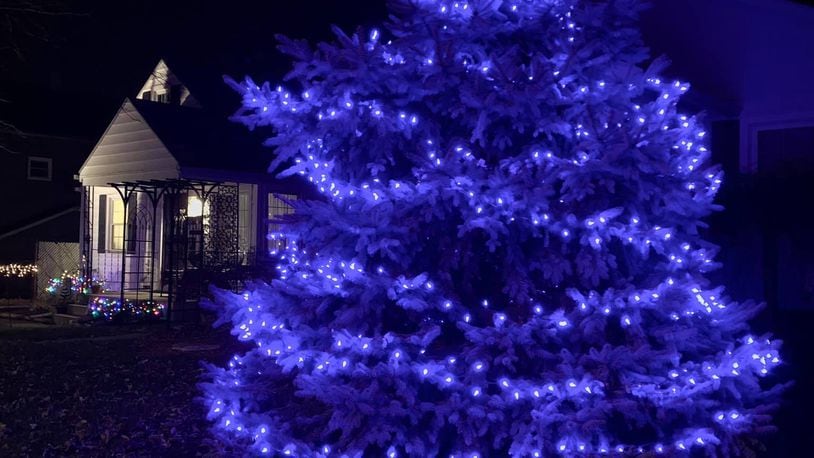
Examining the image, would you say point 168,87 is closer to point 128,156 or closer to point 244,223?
point 128,156

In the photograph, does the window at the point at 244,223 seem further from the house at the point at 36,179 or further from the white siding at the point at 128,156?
the house at the point at 36,179

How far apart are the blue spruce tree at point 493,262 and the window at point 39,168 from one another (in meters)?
24.8

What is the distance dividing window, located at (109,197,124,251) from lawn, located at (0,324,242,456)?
4659mm

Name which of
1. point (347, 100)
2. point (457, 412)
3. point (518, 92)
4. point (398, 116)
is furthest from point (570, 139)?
point (457, 412)

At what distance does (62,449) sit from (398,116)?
410 cm

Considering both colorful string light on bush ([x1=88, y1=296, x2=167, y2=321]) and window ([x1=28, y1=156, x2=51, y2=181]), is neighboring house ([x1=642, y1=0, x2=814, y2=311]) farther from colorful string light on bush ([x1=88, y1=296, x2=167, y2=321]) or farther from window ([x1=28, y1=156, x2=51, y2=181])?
window ([x1=28, y1=156, x2=51, y2=181])

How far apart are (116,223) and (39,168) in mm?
10332

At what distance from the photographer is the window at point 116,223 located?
19250 mm

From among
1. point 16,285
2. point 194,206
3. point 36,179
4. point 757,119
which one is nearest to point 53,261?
point 16,285

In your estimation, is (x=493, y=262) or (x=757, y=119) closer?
(x=493, y=262)

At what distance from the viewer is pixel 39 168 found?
27.9m

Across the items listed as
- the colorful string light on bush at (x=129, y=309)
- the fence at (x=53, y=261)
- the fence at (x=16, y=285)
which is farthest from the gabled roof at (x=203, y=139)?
the fence at (x=16, y=285)

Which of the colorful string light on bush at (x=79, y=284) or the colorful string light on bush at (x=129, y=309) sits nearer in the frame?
the colorful string light on bush at (x=129, y=309)

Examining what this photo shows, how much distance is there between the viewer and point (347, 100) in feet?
17.3
